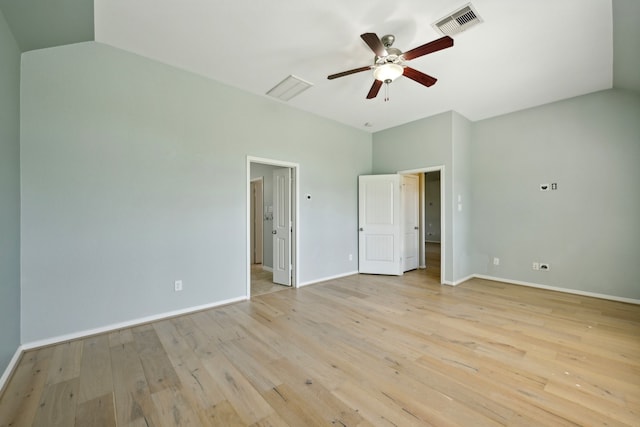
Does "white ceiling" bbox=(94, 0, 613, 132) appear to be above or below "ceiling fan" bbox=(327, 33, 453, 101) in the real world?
above

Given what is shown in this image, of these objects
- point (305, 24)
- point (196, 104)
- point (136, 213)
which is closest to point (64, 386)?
point (136, 213)

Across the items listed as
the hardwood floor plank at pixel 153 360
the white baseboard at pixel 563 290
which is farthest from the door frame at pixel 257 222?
the white baseboard at pixel 563 290

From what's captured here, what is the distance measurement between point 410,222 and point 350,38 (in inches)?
158

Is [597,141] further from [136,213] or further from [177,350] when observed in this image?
[136,213]

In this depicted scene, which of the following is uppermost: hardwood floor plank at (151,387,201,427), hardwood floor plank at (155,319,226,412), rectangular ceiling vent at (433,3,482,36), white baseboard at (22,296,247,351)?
rectangular ceiling vent at (433,3,482,36)

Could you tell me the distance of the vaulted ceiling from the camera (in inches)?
88.9

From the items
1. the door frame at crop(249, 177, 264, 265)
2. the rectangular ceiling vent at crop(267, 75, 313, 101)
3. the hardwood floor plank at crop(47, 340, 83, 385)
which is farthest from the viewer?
the door frame at crop(249, 177, 264, 265)

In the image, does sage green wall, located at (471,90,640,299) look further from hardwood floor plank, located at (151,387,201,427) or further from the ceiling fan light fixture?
hardwood floor plank, located at (151,387,201,427)

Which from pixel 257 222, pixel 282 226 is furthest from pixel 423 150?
pixel 257 222

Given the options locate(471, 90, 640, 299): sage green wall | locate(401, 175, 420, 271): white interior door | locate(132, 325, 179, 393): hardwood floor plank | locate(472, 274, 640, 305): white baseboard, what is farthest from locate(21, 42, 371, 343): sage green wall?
locate(472, 274, 640, 305): white baseboard

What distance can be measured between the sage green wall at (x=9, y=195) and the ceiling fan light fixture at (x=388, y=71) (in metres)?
3.08

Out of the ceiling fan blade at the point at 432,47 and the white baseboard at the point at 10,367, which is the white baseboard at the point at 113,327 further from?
the ceiling fan blade at the point at 432,47

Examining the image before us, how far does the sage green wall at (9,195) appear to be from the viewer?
2012mm

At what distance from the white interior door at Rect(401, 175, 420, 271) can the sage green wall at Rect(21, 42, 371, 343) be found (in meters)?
2.89
